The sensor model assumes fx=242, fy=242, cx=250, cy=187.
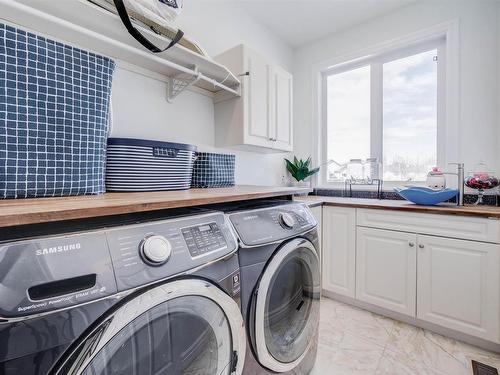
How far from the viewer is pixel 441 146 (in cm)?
219

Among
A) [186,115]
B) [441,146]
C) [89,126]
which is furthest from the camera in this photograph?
[441,146]

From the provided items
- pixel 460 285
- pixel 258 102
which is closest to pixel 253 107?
pixel 258 102

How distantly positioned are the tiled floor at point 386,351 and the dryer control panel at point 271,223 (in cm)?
90

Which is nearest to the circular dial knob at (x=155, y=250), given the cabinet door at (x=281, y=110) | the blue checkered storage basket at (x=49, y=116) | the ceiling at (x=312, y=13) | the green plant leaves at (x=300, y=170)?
the blue checkered storage basket at (x=49, y=116)

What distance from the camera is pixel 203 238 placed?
0.74 metres

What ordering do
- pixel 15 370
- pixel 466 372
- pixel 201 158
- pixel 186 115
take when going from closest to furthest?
pixel 15 370, pixel 466 372, pixel 201 158, pixel 186 115

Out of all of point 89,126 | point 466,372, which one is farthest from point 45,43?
point 466,372

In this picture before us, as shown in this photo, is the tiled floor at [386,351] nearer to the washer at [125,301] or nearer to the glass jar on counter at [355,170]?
the washer at [125,301]

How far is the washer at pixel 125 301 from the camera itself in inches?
16.7

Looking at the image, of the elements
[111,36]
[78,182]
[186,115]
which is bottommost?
[78,182]

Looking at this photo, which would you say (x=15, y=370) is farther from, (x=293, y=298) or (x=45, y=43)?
(x=293, y=298)

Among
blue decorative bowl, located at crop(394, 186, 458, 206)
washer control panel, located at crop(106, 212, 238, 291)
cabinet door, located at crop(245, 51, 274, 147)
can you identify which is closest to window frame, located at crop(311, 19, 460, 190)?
blue decorative bowl, located at crop(394, 186, 458, 206)

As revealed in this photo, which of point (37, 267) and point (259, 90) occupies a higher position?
point (259, 90)

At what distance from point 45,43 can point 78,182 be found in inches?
17.5
